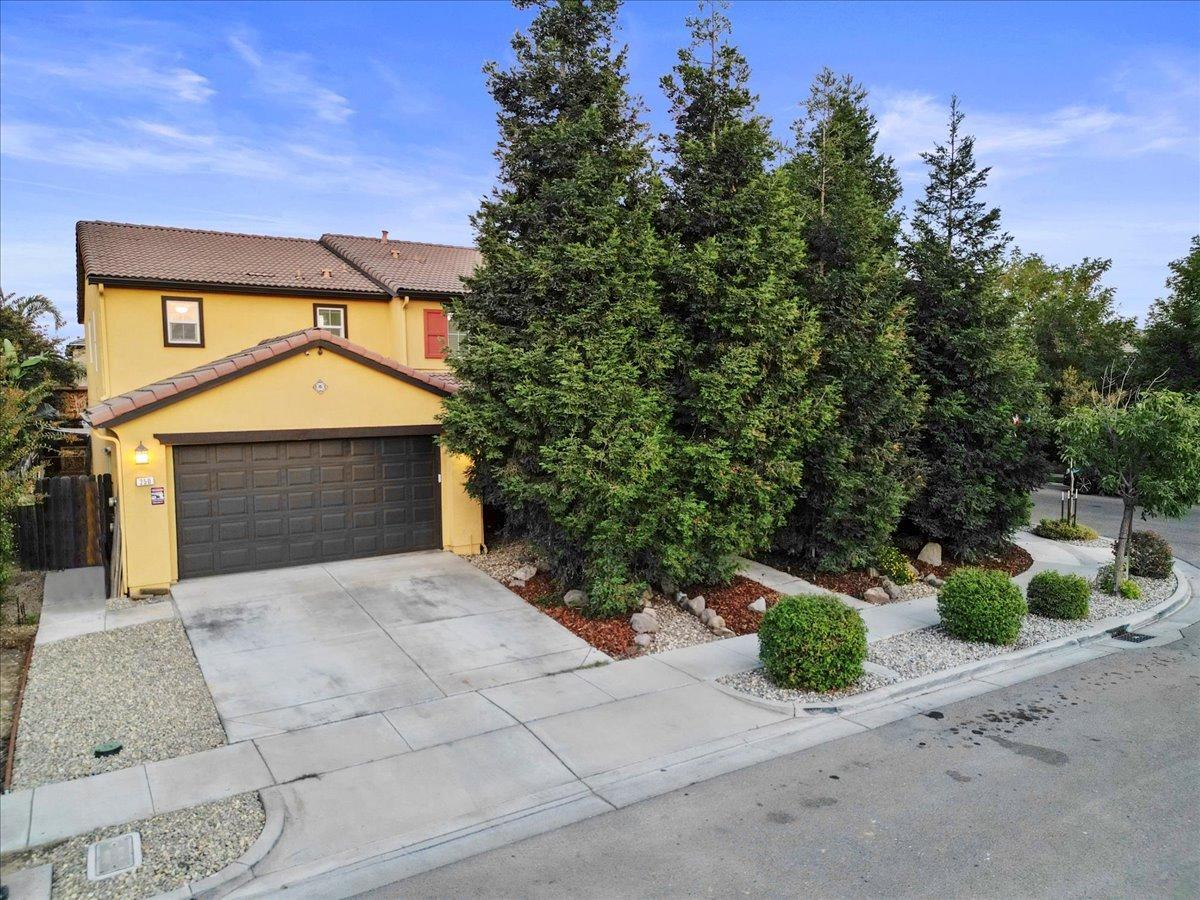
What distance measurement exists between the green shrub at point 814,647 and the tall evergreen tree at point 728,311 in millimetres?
2475

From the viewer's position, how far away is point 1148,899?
4.69 meters

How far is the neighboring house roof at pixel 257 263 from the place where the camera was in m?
15.6

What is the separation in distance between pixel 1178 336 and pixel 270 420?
31.0 metres

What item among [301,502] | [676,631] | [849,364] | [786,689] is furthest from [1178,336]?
[301,502]

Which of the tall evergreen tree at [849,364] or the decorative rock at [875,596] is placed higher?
the tall evergreen tree at [849,364]

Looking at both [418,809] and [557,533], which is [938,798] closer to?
[418,809]

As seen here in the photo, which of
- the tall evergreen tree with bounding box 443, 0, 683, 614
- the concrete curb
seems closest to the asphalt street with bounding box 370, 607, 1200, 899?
the concrete curb

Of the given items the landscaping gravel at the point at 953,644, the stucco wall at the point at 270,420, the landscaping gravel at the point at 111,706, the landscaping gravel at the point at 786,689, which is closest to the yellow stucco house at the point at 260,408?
the stucco wall at the point at 270,420

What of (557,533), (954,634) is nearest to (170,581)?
(557,533)

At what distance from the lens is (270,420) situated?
12391mm

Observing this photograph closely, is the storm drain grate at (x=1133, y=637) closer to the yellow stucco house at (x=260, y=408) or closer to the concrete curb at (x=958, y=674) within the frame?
the concrete curb at (x=958, y=674)

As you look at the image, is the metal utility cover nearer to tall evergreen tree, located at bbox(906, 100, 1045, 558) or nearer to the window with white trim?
tall evergreen tree, located at bbox(906, 100, 1045, 558)

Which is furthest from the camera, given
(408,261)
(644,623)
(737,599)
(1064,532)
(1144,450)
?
(408,261)

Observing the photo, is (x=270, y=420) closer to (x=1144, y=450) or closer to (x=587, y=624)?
(x=587, y=624)
